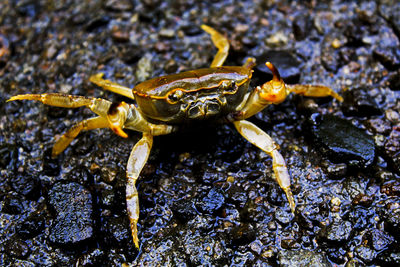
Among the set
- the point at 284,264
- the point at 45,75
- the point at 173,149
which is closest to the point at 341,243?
the point at 284,264

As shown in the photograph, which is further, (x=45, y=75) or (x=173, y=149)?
(x=45, y=75)

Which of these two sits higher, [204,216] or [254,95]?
[254,95]

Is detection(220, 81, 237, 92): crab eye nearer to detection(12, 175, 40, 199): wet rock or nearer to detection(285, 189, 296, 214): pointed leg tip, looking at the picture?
detection(285, 189, 296, 214): pointed leg tip

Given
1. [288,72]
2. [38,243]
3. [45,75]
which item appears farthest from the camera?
[45,75]

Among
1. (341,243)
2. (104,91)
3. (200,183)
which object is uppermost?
(104,91)

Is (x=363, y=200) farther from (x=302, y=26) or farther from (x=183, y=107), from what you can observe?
(x=302, y=26)

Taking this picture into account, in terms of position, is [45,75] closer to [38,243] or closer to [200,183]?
[38,243]

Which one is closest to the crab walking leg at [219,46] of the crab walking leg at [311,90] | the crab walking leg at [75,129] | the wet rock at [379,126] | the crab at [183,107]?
the crab at [183,107]

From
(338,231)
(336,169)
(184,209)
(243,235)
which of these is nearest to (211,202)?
(184,209)
